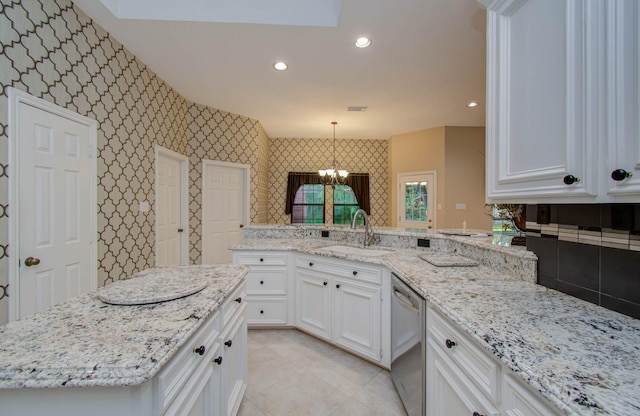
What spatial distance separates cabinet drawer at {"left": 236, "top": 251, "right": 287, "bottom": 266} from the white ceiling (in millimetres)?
1982

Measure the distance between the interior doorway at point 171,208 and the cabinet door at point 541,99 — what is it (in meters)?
3.38

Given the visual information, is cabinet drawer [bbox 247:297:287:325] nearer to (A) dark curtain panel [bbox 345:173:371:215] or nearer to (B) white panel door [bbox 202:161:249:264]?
(B) white panel door [bbox 202:161:249:264]

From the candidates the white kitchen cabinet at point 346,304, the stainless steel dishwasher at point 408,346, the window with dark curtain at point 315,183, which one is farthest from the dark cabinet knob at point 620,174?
Answer: the window with dark curtain at point 315,183

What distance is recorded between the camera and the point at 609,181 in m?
0.72

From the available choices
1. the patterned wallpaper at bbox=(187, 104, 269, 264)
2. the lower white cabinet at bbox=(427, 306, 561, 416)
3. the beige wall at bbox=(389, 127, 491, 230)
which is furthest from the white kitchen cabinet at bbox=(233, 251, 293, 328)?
the beige wall at bbox=(389, 127, 491, 230)

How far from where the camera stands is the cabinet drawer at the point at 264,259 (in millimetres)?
2646

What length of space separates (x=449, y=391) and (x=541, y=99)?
3.73 feet

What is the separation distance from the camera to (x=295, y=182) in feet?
19.9

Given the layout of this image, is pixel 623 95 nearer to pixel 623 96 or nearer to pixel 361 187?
pixel 623 96

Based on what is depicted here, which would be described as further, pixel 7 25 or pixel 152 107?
pixel 152 107

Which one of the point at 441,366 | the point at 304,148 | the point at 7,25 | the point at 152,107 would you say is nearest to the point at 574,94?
the point at 441,366

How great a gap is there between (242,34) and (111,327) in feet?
8.10

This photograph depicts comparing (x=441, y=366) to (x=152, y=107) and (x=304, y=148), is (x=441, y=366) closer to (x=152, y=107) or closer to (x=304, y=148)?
(x=152, y=107)

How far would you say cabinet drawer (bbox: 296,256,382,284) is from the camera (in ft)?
6.63
